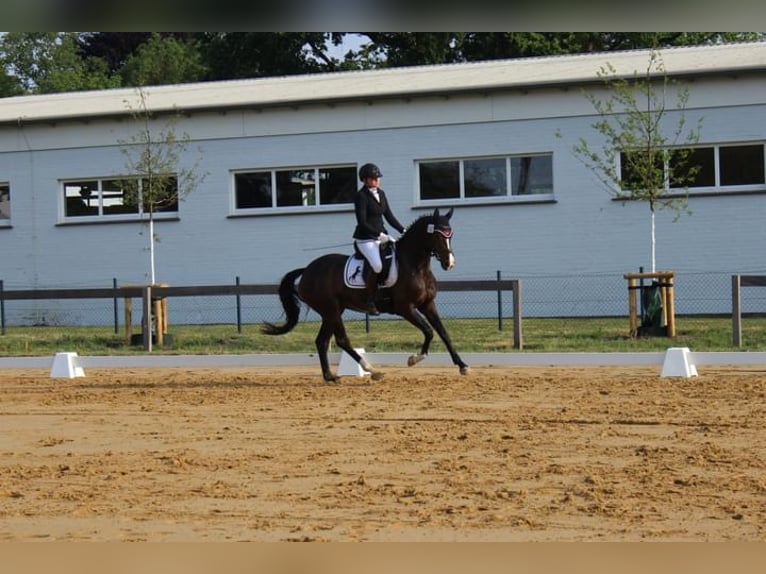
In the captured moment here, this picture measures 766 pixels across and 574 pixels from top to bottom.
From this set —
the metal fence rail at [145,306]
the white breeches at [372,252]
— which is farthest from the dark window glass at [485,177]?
the white breeches at [372,252]

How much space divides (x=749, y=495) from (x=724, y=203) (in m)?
17.1

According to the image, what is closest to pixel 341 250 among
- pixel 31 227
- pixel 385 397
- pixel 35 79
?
pixel 31 227

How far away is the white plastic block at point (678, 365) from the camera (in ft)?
47.5

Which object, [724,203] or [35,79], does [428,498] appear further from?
[35,79]

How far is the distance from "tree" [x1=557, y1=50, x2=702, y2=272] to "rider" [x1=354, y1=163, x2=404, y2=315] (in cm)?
677

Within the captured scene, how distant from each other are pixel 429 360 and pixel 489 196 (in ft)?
27.7

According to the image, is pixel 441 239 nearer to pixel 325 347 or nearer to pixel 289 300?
pixel 325 347

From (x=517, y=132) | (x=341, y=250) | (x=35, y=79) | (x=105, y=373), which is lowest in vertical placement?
(x=105, y=373)

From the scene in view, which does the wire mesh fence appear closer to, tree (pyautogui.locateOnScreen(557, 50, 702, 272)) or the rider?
tree (pyautogui.locateOnScreen(557, 50, 702, 272))

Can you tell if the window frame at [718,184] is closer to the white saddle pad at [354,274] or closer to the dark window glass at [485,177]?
the dark window glass at [485,177]

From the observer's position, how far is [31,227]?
2783 cm

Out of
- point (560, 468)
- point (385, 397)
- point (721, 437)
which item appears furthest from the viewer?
point (385, 397)

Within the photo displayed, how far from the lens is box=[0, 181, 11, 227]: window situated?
92.5 ft

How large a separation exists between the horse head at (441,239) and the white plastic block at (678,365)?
9.99ft
